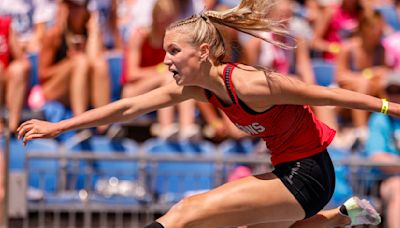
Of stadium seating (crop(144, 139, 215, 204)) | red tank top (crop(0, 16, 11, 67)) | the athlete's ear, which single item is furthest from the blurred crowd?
the athlete's ear

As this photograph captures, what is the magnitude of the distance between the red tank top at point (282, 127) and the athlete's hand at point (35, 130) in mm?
860

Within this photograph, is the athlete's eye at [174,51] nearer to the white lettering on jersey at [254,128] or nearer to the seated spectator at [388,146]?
the white lettering on jersey at [254,128]

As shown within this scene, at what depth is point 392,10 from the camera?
1016cm

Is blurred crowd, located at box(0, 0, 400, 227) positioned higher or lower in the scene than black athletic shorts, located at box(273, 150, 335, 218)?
higher

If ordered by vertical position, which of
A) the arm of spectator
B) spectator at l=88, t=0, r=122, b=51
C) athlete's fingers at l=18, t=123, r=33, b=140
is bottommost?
athlete's fingers at l=18, t=123, r=33, b=140

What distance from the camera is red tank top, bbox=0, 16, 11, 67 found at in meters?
8.27

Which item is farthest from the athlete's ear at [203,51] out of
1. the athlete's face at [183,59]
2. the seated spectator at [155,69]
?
the seated spectator at [155,69]

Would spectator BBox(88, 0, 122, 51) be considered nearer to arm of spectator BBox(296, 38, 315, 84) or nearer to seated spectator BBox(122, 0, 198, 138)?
seated spectator BBox(122, 0, 198, 138)

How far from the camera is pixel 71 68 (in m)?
8.51

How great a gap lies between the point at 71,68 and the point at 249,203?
3711 mm

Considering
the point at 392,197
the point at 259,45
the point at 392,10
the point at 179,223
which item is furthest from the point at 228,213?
the point at 392,10

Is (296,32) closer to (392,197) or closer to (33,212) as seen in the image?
(392,197)

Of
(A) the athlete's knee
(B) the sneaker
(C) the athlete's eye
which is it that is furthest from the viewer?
(B) the sneaker

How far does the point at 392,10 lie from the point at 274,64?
1.82 meters
